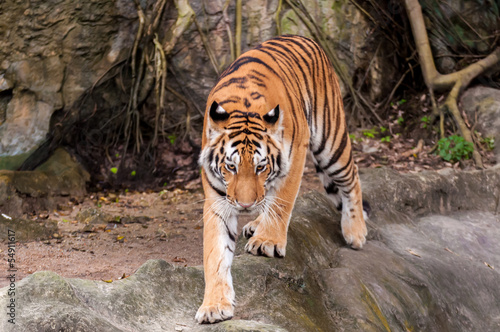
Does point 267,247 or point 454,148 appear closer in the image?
point 267,247

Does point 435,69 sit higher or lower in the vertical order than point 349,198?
higher

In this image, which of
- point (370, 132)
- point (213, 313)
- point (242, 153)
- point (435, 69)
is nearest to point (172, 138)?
point (370, 132)

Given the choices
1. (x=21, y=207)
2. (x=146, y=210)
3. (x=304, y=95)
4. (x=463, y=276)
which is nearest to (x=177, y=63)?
(x=146, y=210)

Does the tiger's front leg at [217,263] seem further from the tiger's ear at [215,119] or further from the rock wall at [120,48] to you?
the rock wall at [120,48]

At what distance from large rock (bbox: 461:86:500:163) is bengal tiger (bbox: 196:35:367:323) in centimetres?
446

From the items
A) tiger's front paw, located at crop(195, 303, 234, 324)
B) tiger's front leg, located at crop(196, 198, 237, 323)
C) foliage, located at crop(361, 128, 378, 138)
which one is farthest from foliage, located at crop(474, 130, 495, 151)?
tiger's front paw, located at crop(195, 303, 234, 324)

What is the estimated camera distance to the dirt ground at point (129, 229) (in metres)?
4.79

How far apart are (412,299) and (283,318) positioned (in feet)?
4.26

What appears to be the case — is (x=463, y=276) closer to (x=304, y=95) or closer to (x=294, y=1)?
(x=304, y=95)

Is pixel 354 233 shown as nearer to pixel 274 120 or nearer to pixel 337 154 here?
pixel 337 154

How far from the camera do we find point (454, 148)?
25.5 ft

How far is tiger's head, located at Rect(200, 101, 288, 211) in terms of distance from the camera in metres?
2.79

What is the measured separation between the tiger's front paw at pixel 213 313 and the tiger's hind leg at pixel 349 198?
1.73 m

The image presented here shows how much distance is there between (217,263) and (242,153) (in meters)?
0.57
